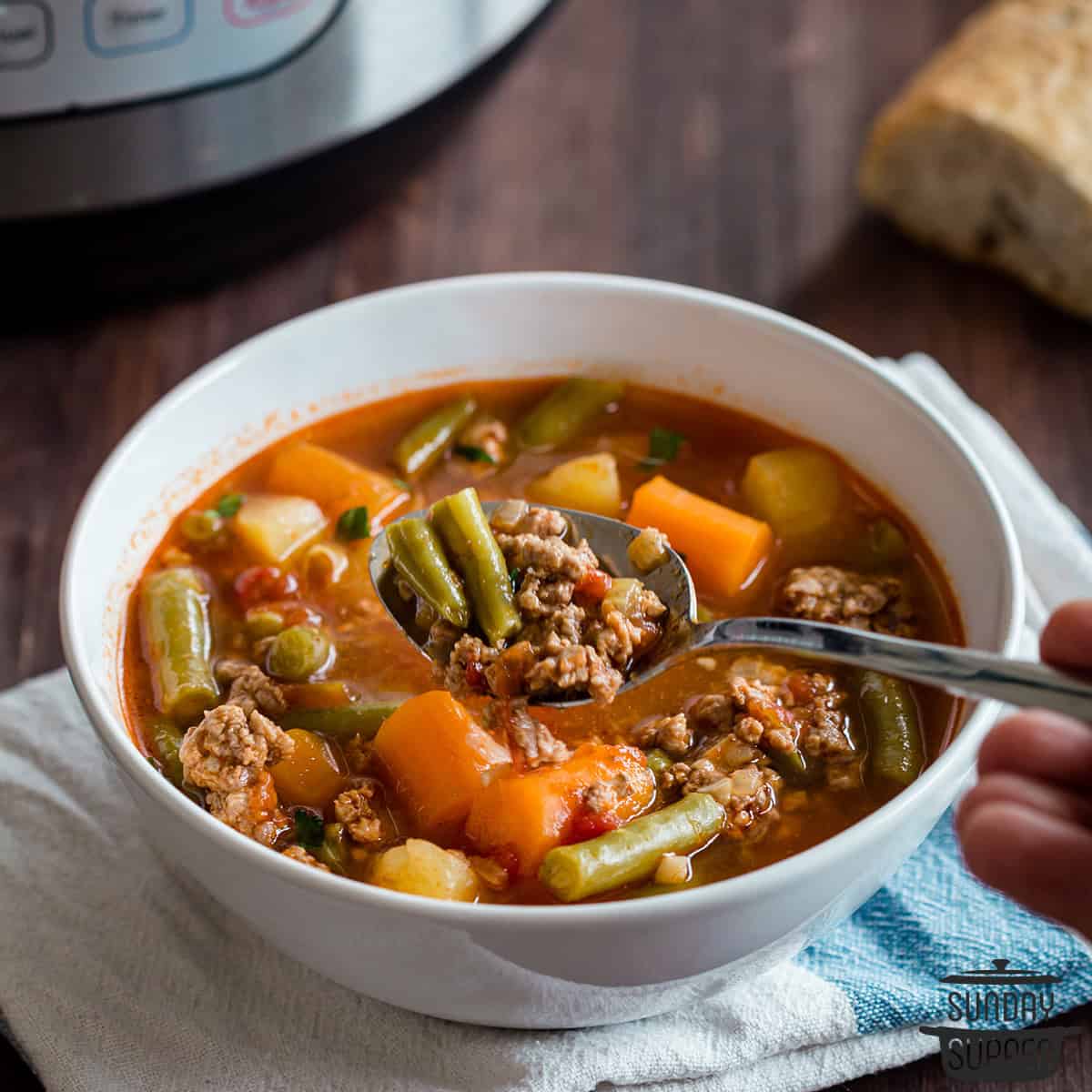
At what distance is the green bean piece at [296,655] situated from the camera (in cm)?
264

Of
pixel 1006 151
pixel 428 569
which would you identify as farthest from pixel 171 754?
pixel 1006 151

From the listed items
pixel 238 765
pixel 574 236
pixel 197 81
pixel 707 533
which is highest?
pixel 197 81

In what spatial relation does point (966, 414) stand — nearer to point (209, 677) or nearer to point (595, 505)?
point (595, 505)

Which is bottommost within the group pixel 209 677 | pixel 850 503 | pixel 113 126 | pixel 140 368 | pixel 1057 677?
pixel 140 368

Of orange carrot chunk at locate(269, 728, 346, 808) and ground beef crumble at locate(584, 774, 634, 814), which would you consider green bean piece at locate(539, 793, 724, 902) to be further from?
orange carrot chunk at locate(269, 728, 346, 808)

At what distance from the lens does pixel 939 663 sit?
6.42 feet

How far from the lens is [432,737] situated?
7.94 feet

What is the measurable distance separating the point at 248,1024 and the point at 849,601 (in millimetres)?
1299

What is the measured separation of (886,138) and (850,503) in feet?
5.97

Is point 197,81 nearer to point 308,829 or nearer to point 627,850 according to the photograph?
point 308,829

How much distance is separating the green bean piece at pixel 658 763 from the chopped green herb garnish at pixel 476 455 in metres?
0.86

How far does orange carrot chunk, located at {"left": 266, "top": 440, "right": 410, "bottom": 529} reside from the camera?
2977 mm

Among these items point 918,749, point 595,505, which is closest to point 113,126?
point 595,505

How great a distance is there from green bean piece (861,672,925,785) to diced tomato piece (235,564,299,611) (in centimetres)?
111
